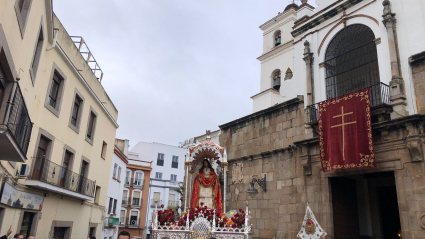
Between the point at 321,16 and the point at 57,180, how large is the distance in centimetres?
1065

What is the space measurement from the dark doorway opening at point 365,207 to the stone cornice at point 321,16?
17.5 feet

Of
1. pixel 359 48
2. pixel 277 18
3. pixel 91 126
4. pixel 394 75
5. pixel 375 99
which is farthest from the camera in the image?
pixel 277 18

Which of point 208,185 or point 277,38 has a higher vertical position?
point 277,38

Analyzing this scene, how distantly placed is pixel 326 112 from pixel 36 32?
7971 mm

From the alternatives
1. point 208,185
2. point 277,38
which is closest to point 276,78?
point 277,38

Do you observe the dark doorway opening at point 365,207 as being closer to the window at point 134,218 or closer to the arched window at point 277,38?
the arched window at point 277,38

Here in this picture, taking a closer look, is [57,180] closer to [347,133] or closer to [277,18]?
[347,133]

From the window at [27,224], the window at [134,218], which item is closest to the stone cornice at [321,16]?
the window at [27,224]

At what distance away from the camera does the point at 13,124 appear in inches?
239

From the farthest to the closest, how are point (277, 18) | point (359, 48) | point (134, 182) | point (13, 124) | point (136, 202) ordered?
point (136, 202) → point (134, 182) → point (277, 18) → point (359, 48) → point (13, 124)

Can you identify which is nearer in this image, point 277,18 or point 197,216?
point 197,216

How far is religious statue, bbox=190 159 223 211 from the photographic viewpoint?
10.2 m

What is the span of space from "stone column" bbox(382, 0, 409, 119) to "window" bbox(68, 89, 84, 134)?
10782 millimetres

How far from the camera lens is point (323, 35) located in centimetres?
1140
